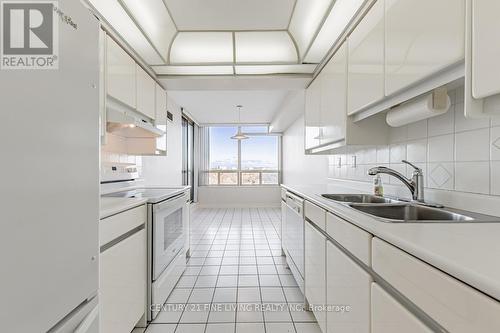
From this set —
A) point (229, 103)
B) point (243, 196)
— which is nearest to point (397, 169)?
point (229, 103)

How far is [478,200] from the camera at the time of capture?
1.18 meters

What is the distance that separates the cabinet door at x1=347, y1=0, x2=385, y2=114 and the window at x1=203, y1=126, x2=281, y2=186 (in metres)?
6.24

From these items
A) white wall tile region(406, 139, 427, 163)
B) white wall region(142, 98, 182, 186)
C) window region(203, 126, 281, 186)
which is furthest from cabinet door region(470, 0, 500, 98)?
window region(203, 126, 281, 186)

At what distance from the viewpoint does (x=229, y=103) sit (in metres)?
5.23

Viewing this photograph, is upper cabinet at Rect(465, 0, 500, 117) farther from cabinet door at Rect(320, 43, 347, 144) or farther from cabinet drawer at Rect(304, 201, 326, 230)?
cabinet door at Rect(320, 43, 347, 144)

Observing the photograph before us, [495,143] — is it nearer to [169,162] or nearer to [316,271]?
[316,271]

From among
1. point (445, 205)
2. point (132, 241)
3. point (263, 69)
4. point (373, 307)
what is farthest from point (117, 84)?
point (445, 205)

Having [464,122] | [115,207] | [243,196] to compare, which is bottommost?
[243,196]

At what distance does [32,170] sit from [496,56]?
132 cm

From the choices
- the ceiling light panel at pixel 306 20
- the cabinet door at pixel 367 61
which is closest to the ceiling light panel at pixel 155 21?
the ceiling light panel at pixel 306 20

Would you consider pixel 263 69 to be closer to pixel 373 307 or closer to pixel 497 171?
pixel 497 171

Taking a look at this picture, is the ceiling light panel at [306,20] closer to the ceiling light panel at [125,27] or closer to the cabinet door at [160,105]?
the ceiling light panel at [125,27]

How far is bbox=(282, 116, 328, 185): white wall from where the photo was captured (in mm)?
3961

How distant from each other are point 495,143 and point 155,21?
2562mm
